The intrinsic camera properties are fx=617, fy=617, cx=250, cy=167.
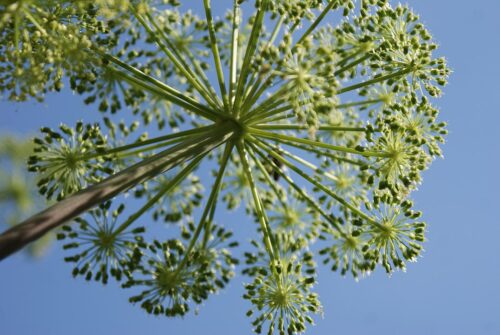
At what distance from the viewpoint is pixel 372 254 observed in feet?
26.5

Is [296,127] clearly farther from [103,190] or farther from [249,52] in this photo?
[103,190]

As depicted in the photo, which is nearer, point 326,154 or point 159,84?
point 159,84

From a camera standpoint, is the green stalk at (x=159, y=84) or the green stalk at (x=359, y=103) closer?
the green stalk at (x=159, y=84)

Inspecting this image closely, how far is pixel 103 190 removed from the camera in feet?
18.1

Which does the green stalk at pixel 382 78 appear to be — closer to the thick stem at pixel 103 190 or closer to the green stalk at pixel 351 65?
the green stalk at pixel 351 65

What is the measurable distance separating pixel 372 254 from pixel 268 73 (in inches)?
115

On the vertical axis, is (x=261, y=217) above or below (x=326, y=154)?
below

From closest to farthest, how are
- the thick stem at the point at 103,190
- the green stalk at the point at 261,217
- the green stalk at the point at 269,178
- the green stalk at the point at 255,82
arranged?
the thick stem at the point at 103,190 < the green stalk at the point at 255,82 < the green stalk at the point at 261,217 < the green stalk at the point at 269,178

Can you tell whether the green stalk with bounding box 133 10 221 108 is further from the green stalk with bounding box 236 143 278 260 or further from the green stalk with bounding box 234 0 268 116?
the green stalk with bounding box 236 143 278 260

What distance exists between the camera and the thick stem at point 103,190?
463 cm

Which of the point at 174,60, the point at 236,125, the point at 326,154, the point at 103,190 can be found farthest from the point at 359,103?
the point at 103,190

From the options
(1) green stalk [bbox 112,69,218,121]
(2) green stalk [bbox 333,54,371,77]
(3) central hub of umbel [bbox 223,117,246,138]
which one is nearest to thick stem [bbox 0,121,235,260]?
(3) central hub of umbel [bbox 223,117,246,138]

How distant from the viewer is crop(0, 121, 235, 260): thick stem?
4633 mm

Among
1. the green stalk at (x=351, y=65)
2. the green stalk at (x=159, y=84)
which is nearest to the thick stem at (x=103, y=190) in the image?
the green stalk at (x=159, y=84)
